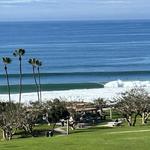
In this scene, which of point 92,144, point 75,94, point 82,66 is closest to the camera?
point 92,144

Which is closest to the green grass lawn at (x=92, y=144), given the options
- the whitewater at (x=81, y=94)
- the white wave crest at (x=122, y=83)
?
the whitewater at (x=81, y=94)

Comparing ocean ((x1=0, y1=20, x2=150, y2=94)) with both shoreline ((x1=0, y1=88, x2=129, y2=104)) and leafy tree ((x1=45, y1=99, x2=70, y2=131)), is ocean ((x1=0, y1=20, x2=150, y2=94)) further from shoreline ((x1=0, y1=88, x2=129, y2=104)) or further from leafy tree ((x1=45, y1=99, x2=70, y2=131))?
leafy tree ((x1=45, y1=99, x2=70, y2=131))

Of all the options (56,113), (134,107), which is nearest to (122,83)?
(56,113)

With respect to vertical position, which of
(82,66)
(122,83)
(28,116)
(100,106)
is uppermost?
(82,66)

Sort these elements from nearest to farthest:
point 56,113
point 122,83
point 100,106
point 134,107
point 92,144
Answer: point 92,144 → point 134,107 → point 56,113 → point 100,106 → point 122,83

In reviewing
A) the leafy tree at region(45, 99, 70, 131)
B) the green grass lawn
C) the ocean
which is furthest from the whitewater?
the green grass lawn

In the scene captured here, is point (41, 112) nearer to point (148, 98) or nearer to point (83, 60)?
point (148, 98)

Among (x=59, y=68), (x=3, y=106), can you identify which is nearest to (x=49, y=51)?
(x=59, y=68)

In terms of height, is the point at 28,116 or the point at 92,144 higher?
the point at 28,116

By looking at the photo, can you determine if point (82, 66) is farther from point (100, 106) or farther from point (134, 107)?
point (134, 107)

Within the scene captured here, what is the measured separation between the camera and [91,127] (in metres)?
53.9

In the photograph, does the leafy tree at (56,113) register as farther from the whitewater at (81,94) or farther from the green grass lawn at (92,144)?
the whitewater at (81,94)

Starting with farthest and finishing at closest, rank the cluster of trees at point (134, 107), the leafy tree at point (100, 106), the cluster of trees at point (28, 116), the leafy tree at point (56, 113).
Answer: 1. the leafy tree at point (100, 106)
2. the leafy tree at point (56, 113)
3. the cluster of trees at point (134, 107)
4. the cluster of trees at point (28, 116)

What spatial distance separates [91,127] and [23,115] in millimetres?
8527
